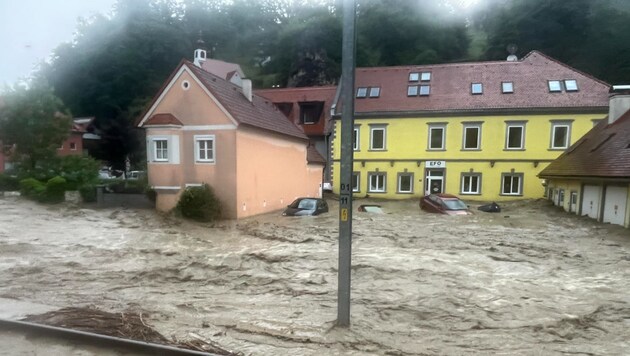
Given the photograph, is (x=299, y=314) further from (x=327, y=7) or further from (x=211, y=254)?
(x=327, y=7)

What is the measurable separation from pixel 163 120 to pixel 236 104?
396cm

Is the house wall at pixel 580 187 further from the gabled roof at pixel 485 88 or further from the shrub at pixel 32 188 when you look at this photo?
the shrub at pixel 32 188


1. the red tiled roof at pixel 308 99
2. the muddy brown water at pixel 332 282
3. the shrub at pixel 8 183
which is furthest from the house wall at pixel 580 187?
the shrub at pixel 8 183

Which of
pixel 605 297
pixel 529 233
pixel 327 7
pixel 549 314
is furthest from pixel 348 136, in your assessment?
pixel 327 7

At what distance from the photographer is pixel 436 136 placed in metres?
32.1

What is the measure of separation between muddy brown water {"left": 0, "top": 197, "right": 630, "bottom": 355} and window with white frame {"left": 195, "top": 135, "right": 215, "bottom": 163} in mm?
3518

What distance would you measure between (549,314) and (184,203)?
16.7m

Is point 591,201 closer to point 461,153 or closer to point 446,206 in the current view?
point 446,206

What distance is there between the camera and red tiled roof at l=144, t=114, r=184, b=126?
20562 millimetres

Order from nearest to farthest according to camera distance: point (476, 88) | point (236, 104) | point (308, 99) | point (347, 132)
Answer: point (347, 132)
point (236, 104)
point (476, 88)
point (308, 99)

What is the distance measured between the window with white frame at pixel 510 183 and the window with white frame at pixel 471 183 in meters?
1.76

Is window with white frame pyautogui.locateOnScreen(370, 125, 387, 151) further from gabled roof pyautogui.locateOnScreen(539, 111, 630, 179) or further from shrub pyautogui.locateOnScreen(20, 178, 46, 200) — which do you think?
shrub pyautogui.locateOnScreen(20, 178, 46, 200)

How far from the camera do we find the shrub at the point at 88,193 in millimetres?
24914

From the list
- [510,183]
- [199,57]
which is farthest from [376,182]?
[199,57]
